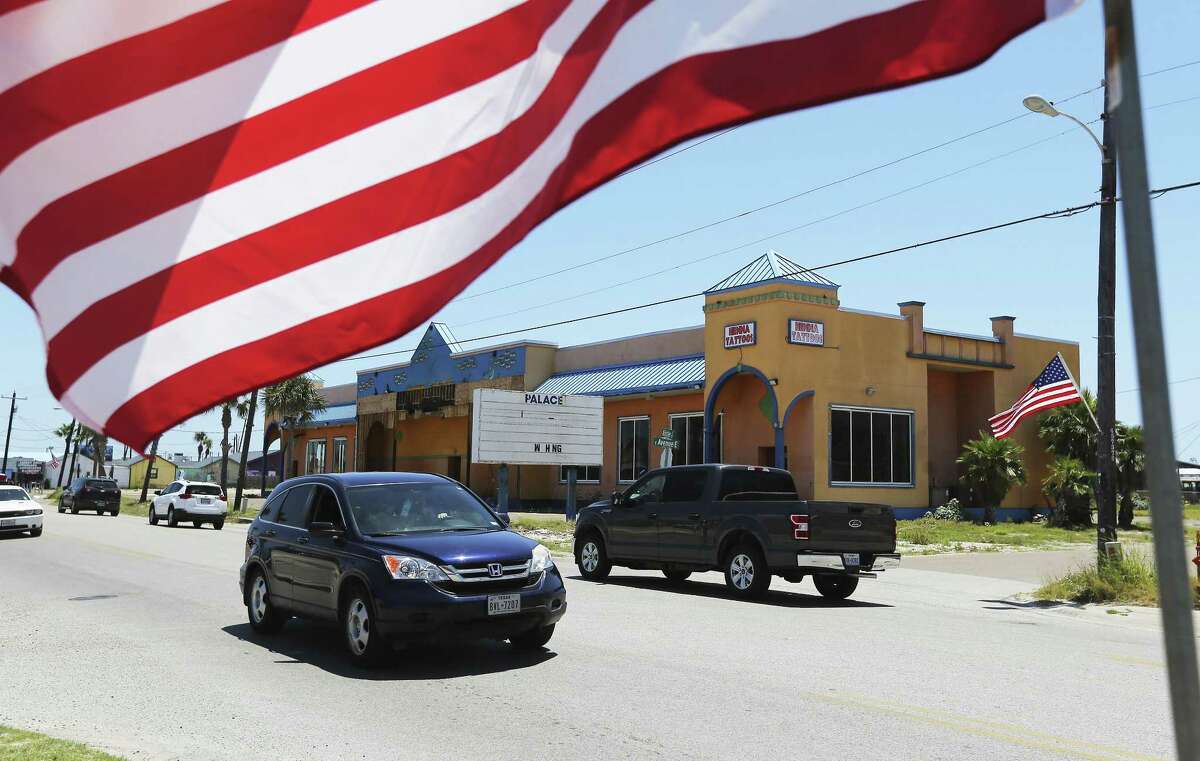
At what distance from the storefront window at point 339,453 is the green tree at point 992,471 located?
35.8 m

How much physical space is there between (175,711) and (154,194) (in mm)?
6101

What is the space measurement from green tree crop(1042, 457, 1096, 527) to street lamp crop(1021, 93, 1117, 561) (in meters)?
20.5

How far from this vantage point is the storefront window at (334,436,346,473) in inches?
2414

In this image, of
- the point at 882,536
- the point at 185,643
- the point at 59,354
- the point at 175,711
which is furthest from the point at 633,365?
the point at 59,354

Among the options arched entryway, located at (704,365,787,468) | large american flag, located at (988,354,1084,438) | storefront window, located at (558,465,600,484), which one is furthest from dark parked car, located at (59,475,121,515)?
large american flag, located at (988,354,1084,438)

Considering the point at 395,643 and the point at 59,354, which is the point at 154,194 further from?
the point at 395,643

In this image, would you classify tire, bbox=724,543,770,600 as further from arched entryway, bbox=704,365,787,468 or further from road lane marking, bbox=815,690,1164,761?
arched entryway, bbox=704,365,787,468

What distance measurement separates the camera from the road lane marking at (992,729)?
684cm

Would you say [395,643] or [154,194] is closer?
[154,194]

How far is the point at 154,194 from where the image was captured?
2.88m

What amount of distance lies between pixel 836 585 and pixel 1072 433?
2535 centimetres

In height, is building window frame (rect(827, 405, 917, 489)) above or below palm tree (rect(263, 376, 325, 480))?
below

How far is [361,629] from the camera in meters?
9.97

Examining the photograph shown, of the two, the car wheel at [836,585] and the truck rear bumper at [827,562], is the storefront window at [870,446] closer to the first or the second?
the car wheel at [836,585]
